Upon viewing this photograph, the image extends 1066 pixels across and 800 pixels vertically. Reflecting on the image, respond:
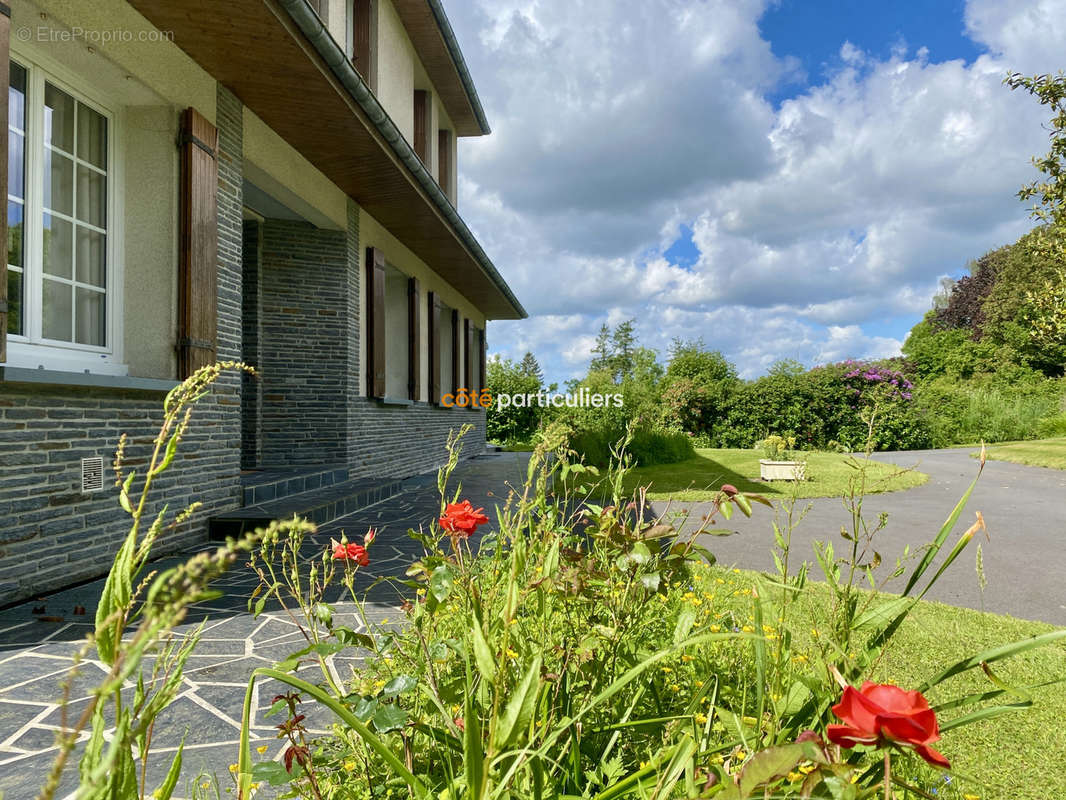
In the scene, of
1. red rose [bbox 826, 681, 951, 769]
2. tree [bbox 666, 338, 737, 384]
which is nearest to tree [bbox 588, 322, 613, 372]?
tree [bbox 666, 338, 737, 384]

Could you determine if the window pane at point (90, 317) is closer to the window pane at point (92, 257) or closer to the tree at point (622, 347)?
the window pane at point (92, 257)

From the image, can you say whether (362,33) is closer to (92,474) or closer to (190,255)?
(190,255)

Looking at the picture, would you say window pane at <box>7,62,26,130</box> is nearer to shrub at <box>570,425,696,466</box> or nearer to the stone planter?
shrub at <box>570,425,696,466</box>

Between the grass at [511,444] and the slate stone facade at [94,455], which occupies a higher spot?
the slate stone facade at [94,455]

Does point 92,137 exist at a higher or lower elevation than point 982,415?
higher

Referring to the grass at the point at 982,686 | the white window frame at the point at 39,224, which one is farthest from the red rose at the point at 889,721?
the white window frame at the point at 39,224

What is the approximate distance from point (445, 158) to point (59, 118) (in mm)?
9226

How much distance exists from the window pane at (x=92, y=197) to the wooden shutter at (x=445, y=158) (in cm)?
850

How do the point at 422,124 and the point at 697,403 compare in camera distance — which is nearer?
the point at 422,124

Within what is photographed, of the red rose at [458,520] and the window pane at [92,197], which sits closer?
the red rose at [458,520]

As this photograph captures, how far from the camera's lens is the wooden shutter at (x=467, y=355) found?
13996 mm

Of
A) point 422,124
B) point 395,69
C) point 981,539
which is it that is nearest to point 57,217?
point 395,69

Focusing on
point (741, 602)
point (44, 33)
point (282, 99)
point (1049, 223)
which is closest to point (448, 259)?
point (282, 99)

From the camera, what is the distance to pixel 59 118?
3.92m
